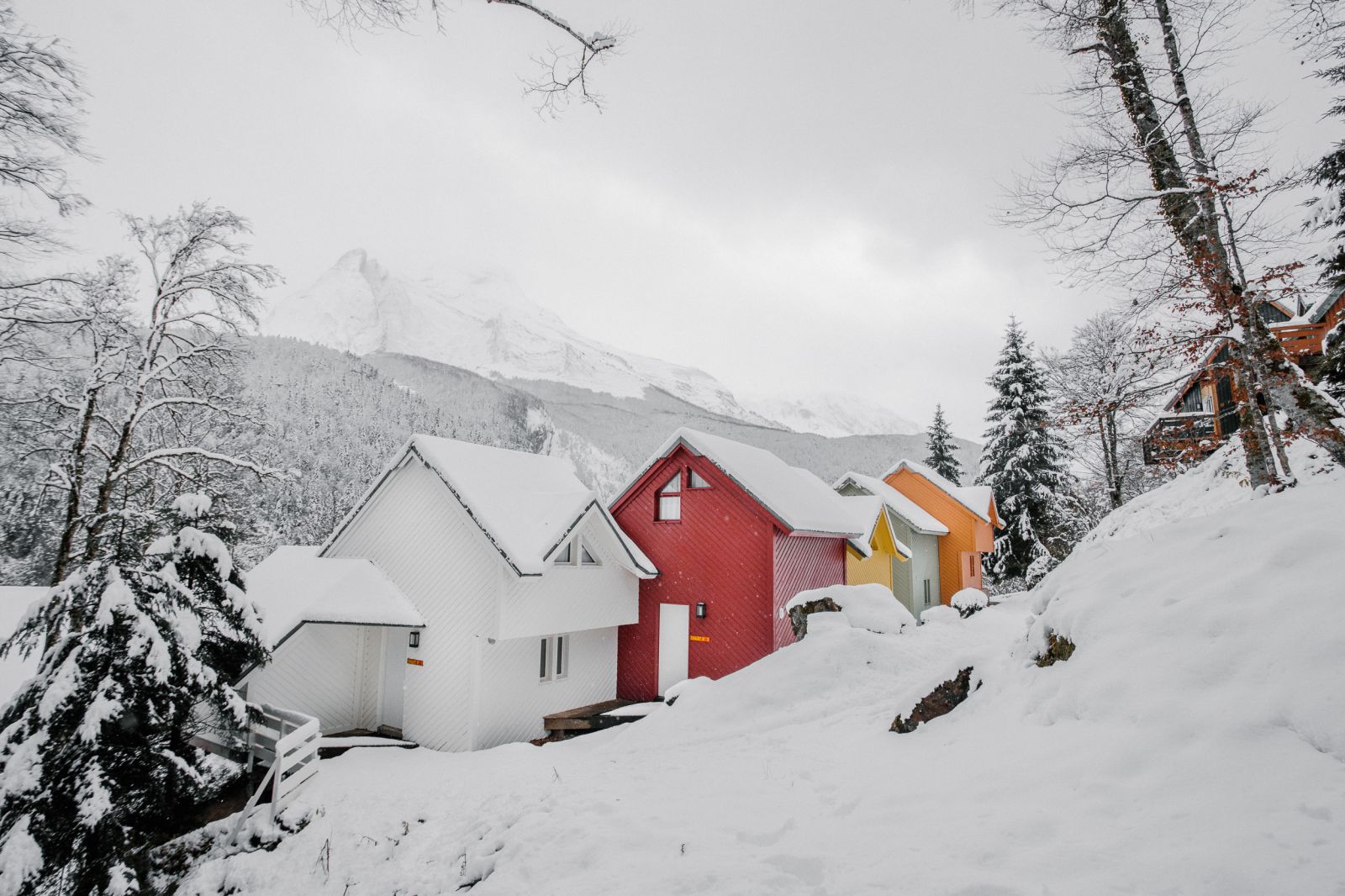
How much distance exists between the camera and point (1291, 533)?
481cm

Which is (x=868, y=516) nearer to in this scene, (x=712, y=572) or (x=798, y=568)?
(x=798, y=568)

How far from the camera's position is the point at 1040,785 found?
4.25 metres

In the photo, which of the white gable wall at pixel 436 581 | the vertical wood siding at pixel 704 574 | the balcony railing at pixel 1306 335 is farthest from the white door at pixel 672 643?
the balcony railing at pixel 1306 335

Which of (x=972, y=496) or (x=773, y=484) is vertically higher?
(x=972, y=496)

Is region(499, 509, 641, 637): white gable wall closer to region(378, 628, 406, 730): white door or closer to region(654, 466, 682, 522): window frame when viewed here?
region(654, 466, 682, 522): window frame

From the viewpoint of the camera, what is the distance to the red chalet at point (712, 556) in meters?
17.1

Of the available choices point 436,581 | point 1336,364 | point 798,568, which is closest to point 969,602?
point 798,568

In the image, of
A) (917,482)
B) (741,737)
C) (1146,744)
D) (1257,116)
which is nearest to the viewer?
(1146,744)

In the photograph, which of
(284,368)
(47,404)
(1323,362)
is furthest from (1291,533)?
(284,368)

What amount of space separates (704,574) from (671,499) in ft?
9.02

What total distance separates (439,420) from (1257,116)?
2816 inches

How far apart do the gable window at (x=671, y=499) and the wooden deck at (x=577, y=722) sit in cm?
613

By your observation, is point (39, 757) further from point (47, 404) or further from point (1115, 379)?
point (1115, 379)

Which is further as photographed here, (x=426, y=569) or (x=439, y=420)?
(x=439, y=420)
